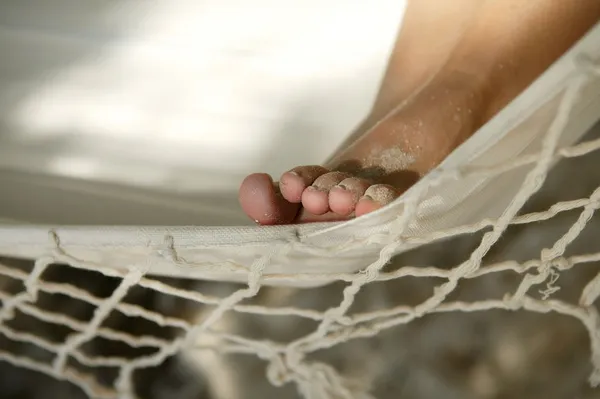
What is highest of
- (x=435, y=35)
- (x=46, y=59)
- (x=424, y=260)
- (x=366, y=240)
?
(x=46, y=59)

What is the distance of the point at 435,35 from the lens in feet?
2.40

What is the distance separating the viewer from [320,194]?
58 centimetres

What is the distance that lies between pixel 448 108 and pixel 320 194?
0.17 meters

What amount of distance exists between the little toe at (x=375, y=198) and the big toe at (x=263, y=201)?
0.25ft

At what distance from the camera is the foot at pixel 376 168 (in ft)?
1.89

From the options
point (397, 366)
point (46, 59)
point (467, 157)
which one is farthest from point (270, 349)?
point (46, 59)

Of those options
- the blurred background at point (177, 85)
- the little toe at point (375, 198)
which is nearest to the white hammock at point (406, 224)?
the little toe at point (375, 198)

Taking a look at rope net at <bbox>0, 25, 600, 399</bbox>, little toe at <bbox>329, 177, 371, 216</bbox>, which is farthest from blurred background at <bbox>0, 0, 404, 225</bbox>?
little toe at <bbox>329, 177, 371, 216</bbox>

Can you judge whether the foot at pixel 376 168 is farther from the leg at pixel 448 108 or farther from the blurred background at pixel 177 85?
the blurred background at pixel 177 85

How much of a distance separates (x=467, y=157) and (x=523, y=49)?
0.83 ft

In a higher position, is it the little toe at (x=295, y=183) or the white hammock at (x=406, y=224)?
the little toe at (x=295, y=183)

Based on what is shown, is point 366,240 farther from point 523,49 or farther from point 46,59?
point 46,59

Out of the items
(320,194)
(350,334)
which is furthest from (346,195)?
(350,334)

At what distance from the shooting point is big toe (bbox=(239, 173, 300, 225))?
58 centimetres
